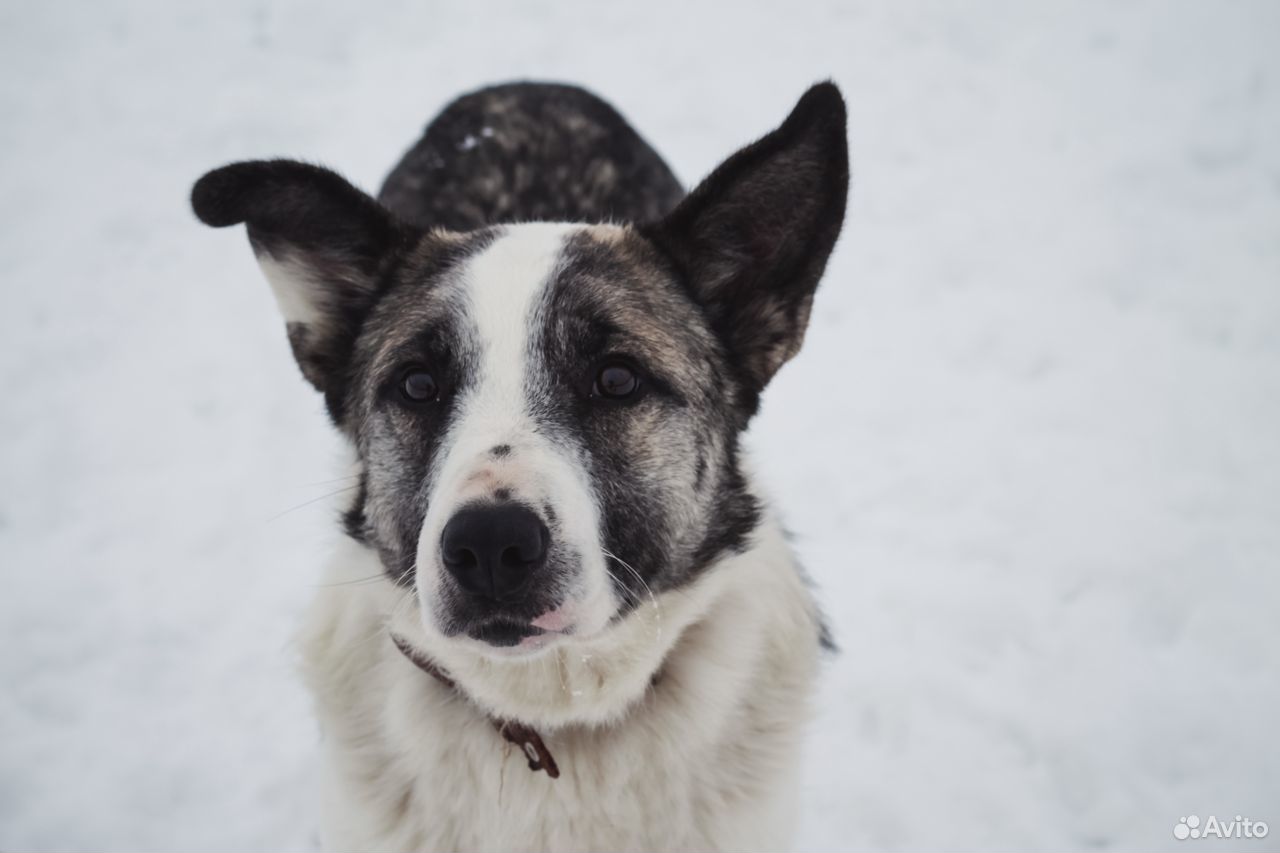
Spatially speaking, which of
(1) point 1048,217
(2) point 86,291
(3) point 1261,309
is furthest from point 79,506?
(3) point 1261,309

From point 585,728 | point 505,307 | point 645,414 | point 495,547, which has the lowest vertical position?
point 585,728

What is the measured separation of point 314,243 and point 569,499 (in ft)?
3.93

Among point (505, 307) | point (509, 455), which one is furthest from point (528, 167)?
point (509, 455)

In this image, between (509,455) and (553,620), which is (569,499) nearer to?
(509,455)

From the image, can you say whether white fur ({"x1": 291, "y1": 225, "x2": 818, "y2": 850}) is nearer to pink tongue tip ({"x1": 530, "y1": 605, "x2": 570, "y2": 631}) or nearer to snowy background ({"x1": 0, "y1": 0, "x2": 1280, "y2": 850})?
pink tongue tip ({"x1": 530, "y1": 605, "x2": 570, "y2": 631})

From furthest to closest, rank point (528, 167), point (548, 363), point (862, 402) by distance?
point (862, 402)
point (528, 167)
point (548, 363)

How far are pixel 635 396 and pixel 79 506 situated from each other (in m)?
3.58

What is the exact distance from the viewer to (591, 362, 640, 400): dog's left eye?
84.2 inches

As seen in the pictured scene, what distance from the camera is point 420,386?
7.16 ft

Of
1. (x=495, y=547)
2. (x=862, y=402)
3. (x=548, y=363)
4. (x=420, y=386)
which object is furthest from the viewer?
(x=862, y=402)

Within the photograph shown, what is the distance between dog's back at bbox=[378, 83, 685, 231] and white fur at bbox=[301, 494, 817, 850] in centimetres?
200

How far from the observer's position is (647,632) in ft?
7.23

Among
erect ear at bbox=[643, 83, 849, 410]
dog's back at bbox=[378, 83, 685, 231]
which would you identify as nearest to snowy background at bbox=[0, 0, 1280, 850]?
dog's back at bbox=[378, 83, 685, 231]

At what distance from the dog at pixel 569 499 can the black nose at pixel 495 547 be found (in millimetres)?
51
